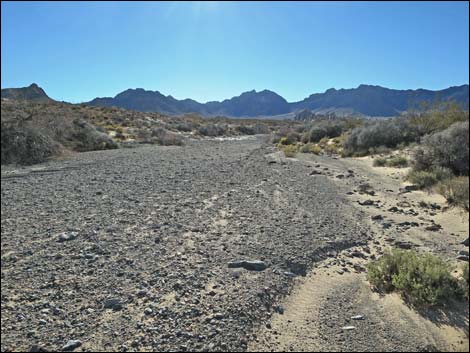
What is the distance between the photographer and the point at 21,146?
1297cm

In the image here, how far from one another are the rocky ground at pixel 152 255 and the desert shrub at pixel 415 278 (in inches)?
39.3

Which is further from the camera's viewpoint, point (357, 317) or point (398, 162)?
point (398, 162)

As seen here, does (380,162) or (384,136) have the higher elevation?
(384,136)

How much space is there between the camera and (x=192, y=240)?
5996 mm

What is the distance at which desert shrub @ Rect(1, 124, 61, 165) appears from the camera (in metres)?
12.7

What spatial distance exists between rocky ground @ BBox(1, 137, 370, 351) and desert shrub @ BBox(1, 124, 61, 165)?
95.8 inches

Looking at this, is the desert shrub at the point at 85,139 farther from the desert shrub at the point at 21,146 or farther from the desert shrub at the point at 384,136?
the desert shrub at the point at 384,136

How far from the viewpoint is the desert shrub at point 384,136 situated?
60.0 ft

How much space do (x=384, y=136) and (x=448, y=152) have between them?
7996mm

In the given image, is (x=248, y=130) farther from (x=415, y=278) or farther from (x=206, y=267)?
(x=415, y=278)

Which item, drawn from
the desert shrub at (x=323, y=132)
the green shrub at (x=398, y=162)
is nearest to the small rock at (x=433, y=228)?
the green shrub at (x=398, y=162)

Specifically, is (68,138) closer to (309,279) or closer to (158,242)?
(158,242)

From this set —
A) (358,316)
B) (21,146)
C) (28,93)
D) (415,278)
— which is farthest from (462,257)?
(28,93)

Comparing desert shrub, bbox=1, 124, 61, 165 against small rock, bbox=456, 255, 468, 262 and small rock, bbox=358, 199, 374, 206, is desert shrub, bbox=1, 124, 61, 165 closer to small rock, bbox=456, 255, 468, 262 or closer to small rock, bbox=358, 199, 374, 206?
small rock, bbox=358, 199, 374, 206
